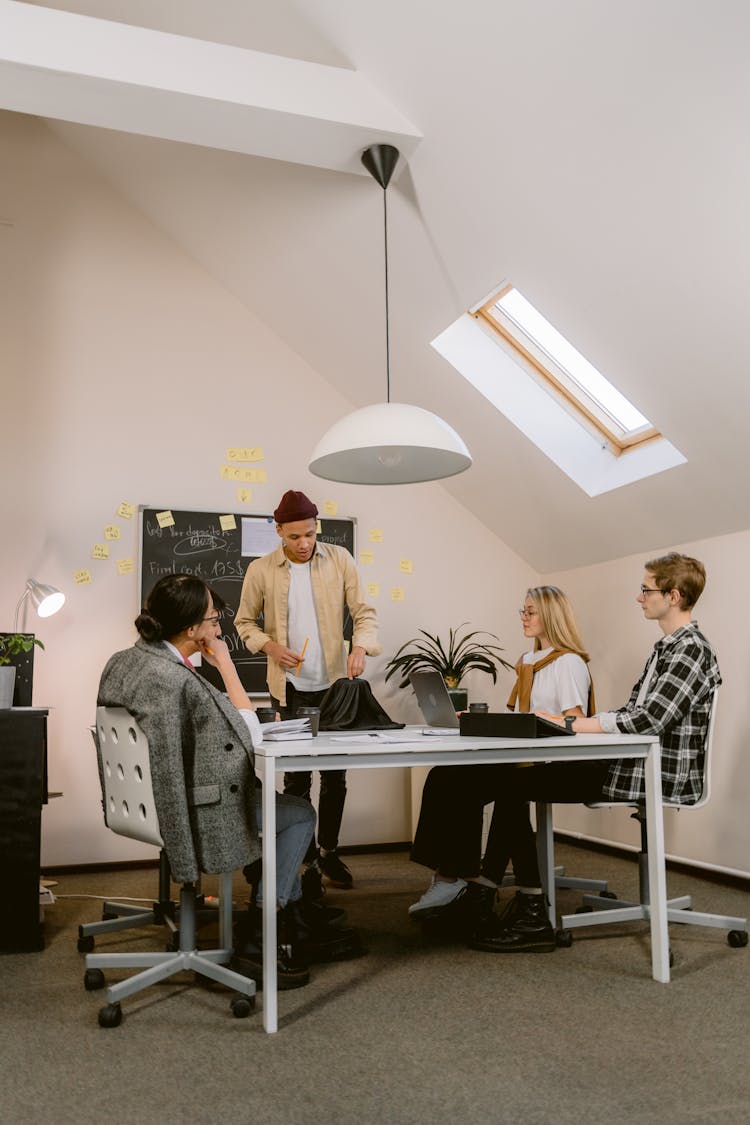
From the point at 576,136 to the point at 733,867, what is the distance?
118 inches

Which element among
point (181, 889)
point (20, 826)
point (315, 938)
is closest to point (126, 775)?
point (181, 889)

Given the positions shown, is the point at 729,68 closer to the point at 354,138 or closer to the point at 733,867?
the point at 354,138

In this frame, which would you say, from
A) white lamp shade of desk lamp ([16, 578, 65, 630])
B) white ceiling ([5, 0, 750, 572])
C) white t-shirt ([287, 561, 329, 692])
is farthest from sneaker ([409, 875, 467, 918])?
white lamp shade of desk lamp ([16, 578, 65, 630])

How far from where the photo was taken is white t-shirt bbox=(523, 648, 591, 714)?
370 centimetres

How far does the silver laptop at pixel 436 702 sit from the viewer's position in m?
3.09

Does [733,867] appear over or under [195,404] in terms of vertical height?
under

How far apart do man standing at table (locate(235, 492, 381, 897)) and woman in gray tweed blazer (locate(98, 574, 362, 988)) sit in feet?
4.07

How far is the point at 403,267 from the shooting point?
407 centimetres

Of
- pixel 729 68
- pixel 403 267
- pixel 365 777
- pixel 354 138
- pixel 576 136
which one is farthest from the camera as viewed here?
pixel 365 777

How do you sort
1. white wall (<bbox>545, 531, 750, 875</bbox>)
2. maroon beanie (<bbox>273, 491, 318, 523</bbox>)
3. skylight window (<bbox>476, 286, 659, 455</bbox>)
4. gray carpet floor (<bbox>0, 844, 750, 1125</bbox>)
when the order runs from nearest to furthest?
gray carpet floor (<bbox>0, 844, 750, 1125</bbox>), maroon beanie (<bbox>273, 491, 318, 523</bbox>), white wall (<bbox>545, 531, 750, 875</bbox>), skylight window (<bbox>476, 286, 659, 455</bbox>)

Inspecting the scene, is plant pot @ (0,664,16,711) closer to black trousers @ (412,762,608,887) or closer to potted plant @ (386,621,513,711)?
black trousers @ (412,762,608,887)

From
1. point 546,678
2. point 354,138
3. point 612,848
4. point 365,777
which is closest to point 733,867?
point 612,848

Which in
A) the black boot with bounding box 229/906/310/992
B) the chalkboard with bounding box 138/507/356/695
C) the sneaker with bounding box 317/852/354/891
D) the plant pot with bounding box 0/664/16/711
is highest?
the chalkboard with bounding box 138/507/356/695

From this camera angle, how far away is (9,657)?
3.41 m
